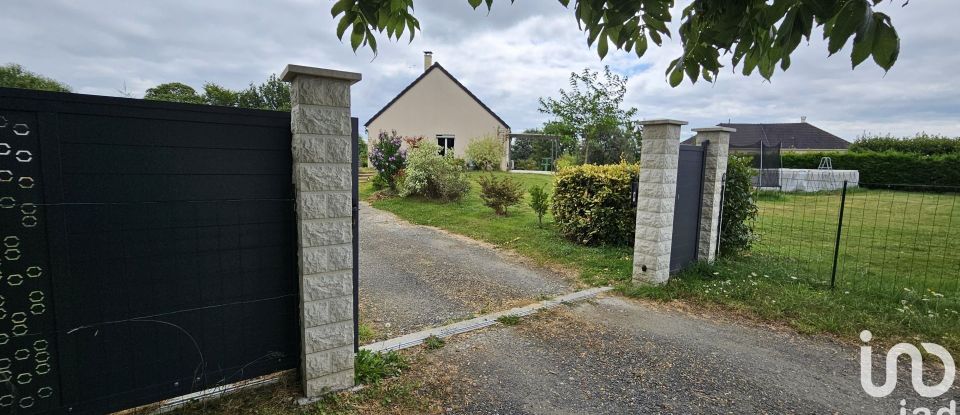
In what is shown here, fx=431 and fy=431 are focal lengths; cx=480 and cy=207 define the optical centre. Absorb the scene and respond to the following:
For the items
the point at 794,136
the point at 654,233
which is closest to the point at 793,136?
the point at 794,136

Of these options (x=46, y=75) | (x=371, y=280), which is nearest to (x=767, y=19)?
(x=371, y=280)

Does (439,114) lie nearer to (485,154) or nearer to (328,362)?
(485,154)

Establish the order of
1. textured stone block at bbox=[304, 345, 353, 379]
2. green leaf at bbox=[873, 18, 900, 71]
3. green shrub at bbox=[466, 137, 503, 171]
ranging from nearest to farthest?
green leaf at bbox=[873, 18, 900, 71] → textured stone block at bbox=[304, 345, 353, 379] → green shrub at bbox=[466, 137, 503, 171]

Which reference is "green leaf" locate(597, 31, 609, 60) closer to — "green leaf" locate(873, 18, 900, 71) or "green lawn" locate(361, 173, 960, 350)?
"green leaf" locate(873, 18, 900, 71)

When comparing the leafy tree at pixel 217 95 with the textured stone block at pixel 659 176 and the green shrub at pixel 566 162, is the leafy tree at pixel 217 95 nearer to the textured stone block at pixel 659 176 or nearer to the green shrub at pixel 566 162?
the green shrub at pixel 566 162

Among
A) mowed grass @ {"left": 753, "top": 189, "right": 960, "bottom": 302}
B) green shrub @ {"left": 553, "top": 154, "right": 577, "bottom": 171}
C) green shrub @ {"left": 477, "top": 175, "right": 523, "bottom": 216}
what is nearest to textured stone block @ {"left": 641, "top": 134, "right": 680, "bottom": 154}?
mowed grass @ {"left": 753, "top": 189, "right": 960, "bottom": 302}

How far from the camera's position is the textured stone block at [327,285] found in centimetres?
256

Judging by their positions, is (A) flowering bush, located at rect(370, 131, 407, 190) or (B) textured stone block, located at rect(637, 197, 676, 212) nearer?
(B) textured stone block, located at rect(637, 197, 676, 212)

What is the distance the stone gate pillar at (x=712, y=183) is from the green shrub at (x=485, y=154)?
60.3 ft

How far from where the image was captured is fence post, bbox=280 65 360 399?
2.46m

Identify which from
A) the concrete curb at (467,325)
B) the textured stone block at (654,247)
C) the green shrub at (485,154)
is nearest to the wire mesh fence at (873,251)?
the textured stone block at (654,247)

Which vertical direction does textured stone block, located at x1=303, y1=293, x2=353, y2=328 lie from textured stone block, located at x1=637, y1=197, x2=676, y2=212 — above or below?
below

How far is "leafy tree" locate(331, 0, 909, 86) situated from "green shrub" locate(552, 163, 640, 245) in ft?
15.9

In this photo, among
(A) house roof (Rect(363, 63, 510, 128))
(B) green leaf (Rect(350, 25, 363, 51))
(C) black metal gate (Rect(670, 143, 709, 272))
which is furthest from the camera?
(A) house roof (Rect(363, 63, 510, 128))
